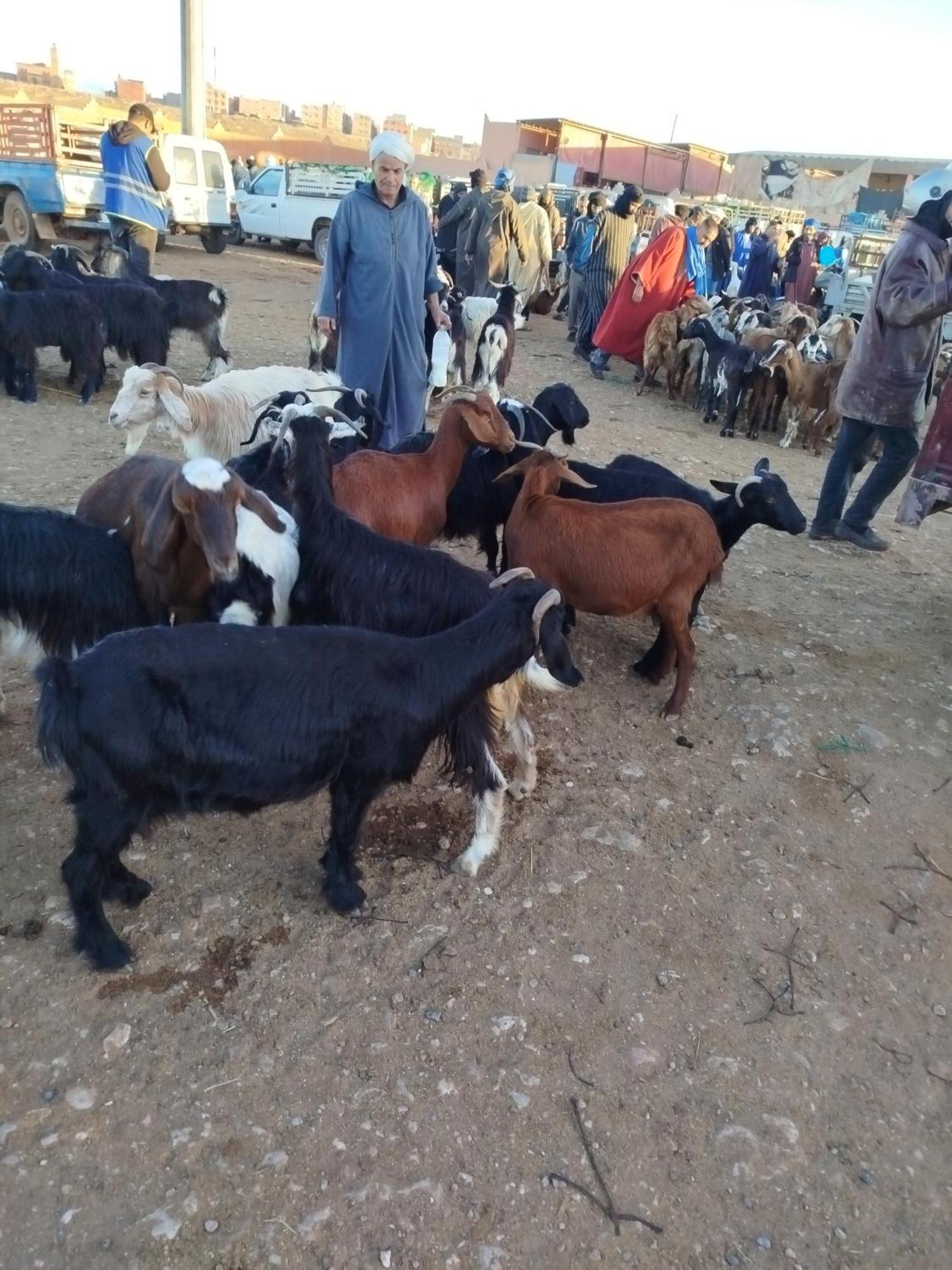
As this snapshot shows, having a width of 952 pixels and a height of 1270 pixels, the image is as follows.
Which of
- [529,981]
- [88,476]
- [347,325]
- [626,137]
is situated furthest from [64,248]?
[626,137]

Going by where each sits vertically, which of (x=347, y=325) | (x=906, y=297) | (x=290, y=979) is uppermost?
(x=906, y=297)

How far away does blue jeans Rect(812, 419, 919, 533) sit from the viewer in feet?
20.5

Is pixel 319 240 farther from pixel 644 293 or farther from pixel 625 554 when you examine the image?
pixel 625 554

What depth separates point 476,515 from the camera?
509 centimetres

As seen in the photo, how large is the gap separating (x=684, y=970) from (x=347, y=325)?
4.56m

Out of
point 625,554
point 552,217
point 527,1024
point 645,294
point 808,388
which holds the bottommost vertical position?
point 527,1024

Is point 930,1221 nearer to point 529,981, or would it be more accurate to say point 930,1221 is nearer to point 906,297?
point 529,981

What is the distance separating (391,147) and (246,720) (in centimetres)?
398

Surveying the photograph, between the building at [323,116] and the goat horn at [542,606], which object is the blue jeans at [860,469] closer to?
the goat horn at [542,606]

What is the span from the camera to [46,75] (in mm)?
54125

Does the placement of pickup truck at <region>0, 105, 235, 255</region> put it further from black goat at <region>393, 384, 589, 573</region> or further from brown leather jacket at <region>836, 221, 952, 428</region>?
brown leather jacket at <region>836, 221, 952, 428</region>

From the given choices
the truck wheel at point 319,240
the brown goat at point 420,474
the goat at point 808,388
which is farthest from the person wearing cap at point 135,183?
the truck wheel at point 319,240

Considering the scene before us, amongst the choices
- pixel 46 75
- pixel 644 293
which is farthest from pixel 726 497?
pixel 46 75

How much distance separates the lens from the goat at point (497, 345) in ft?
28.9
